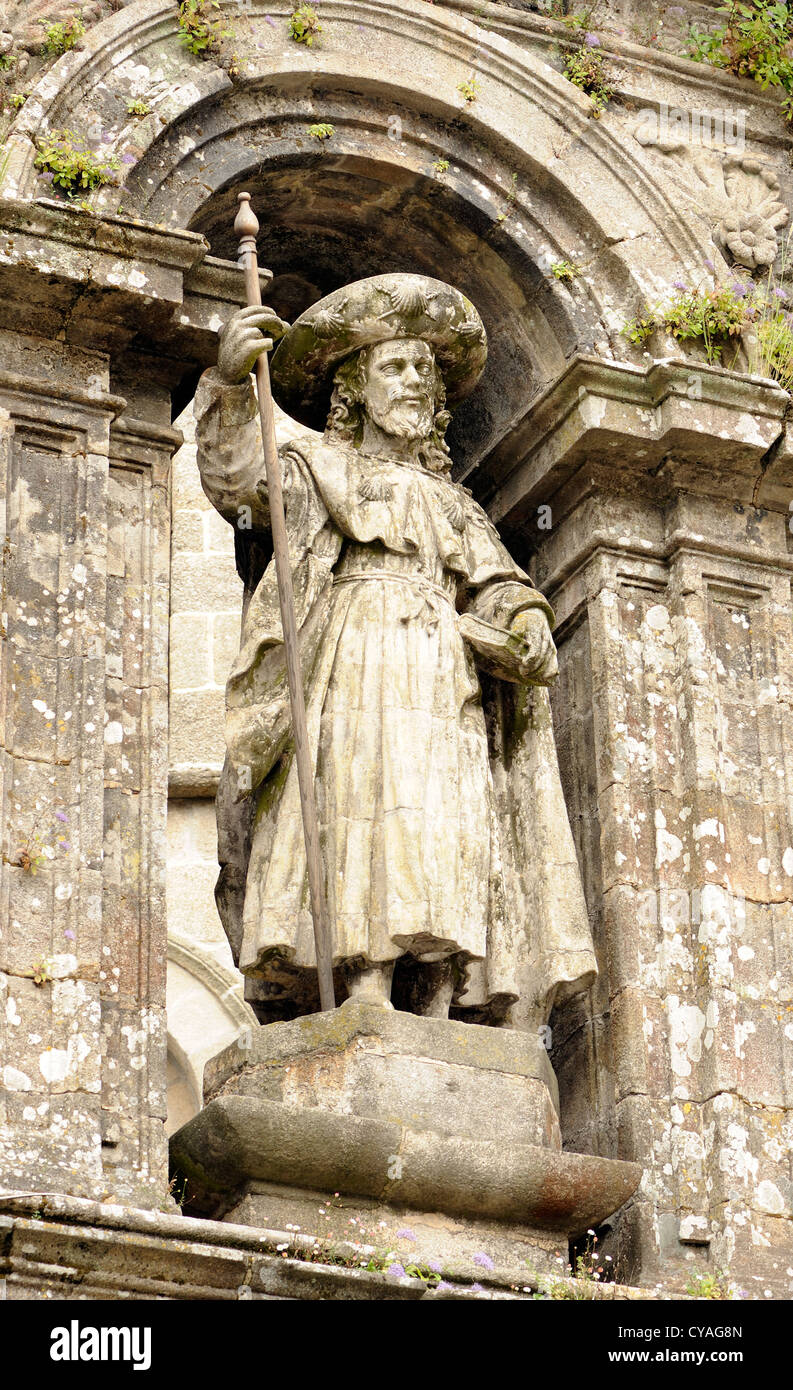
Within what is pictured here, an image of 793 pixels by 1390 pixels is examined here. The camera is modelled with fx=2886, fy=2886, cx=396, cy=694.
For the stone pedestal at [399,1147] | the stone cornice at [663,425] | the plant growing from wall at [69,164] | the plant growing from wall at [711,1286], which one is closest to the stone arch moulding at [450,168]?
the stone cornice at [663,425]

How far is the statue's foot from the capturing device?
7.21 meters

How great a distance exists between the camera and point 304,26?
27.7 ft

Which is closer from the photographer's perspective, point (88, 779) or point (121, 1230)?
point (121, 1230)

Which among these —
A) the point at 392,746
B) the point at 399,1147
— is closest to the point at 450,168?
the point at 392,746

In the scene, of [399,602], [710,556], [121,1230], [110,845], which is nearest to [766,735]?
[710,556]

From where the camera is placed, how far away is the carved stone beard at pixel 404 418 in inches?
316

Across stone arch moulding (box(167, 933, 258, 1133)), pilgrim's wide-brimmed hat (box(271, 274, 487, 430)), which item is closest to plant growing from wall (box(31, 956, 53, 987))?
pilgrim's wide-brimmed hat (box(271, 274, 487, 430))

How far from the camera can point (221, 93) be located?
8.27 meters

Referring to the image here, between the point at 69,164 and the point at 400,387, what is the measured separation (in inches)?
42.9

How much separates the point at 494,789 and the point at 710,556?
3.70 feet

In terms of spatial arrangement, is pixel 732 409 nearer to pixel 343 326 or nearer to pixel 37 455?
pixel 343 326

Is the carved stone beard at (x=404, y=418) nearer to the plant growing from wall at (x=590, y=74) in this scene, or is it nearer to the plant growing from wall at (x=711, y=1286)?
the plant growing from wall at (x=590, y=74)

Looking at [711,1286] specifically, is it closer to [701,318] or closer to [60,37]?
[701,318]

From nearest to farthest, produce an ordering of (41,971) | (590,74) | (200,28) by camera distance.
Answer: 1. (41,971)
2. (200,28)
3. (590,74)
